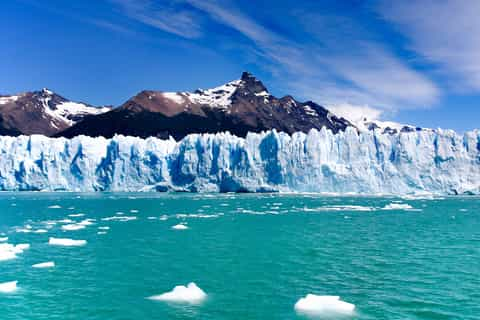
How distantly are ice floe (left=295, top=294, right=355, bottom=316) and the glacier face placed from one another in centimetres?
4719

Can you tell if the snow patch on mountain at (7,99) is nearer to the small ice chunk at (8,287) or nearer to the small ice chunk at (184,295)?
the small ice chunk at (8,287)

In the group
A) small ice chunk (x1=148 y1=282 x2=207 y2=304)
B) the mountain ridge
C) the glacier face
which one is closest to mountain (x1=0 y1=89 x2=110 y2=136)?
the mountain ridge

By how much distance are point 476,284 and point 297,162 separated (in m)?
45.8

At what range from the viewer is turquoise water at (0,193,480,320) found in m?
11.6

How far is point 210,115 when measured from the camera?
161000 millimetres

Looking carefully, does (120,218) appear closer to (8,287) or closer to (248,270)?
(248,270)

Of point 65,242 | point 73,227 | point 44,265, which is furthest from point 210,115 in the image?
point 44,265

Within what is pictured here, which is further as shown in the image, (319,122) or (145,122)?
(319,122)

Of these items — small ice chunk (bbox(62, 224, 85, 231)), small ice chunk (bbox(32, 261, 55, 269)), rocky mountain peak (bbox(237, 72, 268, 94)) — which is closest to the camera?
small ice chunk (bbox(32, 261, 55, 269))

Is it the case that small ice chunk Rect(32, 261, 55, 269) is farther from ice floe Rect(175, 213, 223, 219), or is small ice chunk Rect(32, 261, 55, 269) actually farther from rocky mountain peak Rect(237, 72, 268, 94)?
rocky mountain peak Rect(237, 72, 268, 94)

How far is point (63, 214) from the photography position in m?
34.8

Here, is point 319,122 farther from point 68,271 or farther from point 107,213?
point 68,271

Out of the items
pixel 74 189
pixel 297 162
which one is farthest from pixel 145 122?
pixel 297 162

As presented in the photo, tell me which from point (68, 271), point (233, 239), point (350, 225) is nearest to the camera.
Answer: point (68, 271)
